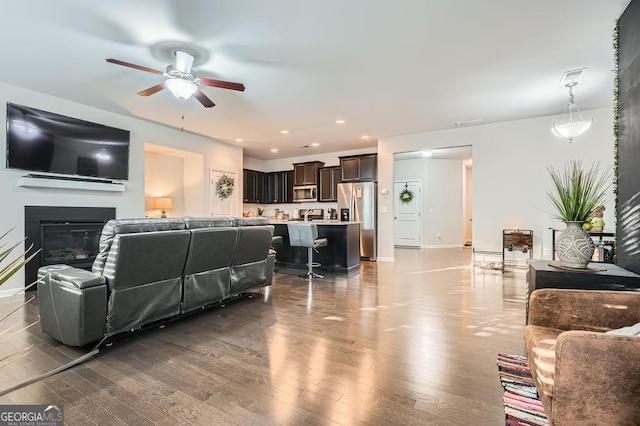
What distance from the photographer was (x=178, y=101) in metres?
4.66

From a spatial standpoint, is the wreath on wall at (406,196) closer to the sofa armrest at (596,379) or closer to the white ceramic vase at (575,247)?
the white ceramic vase at (575,247)

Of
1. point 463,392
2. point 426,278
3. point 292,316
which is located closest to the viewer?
point 463,392

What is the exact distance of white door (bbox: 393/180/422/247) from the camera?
9.95 metres

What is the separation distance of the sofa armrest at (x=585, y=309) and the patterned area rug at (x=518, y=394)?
41 cm

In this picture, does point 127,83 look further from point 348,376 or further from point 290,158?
point 290,158

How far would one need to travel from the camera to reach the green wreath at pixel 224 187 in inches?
281

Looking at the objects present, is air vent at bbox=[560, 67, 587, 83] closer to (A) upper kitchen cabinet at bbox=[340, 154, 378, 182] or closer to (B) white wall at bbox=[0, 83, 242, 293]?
(A) upper kitchen cabinet at bbox=[340, 154, 378, 182]

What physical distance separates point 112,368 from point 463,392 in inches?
91.5

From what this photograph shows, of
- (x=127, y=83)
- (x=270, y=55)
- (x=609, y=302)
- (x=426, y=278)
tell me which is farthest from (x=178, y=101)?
(x=609, y=302)

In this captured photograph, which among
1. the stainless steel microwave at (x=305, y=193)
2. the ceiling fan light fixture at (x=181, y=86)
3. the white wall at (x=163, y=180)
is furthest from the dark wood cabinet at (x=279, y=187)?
the ceiling fan light fixture at (x=181, y=86)

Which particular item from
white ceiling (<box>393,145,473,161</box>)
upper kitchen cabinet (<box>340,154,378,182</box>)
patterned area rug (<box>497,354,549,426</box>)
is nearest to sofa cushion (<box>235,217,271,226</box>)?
patterned area rug (<box>497,354,549,426</box>)

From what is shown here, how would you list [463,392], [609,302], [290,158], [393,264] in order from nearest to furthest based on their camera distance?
[609,302]
[463,392]
[393,264]
[290,158]

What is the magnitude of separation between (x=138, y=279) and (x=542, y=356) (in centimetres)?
281

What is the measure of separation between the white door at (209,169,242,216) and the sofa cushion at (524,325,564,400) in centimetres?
649
